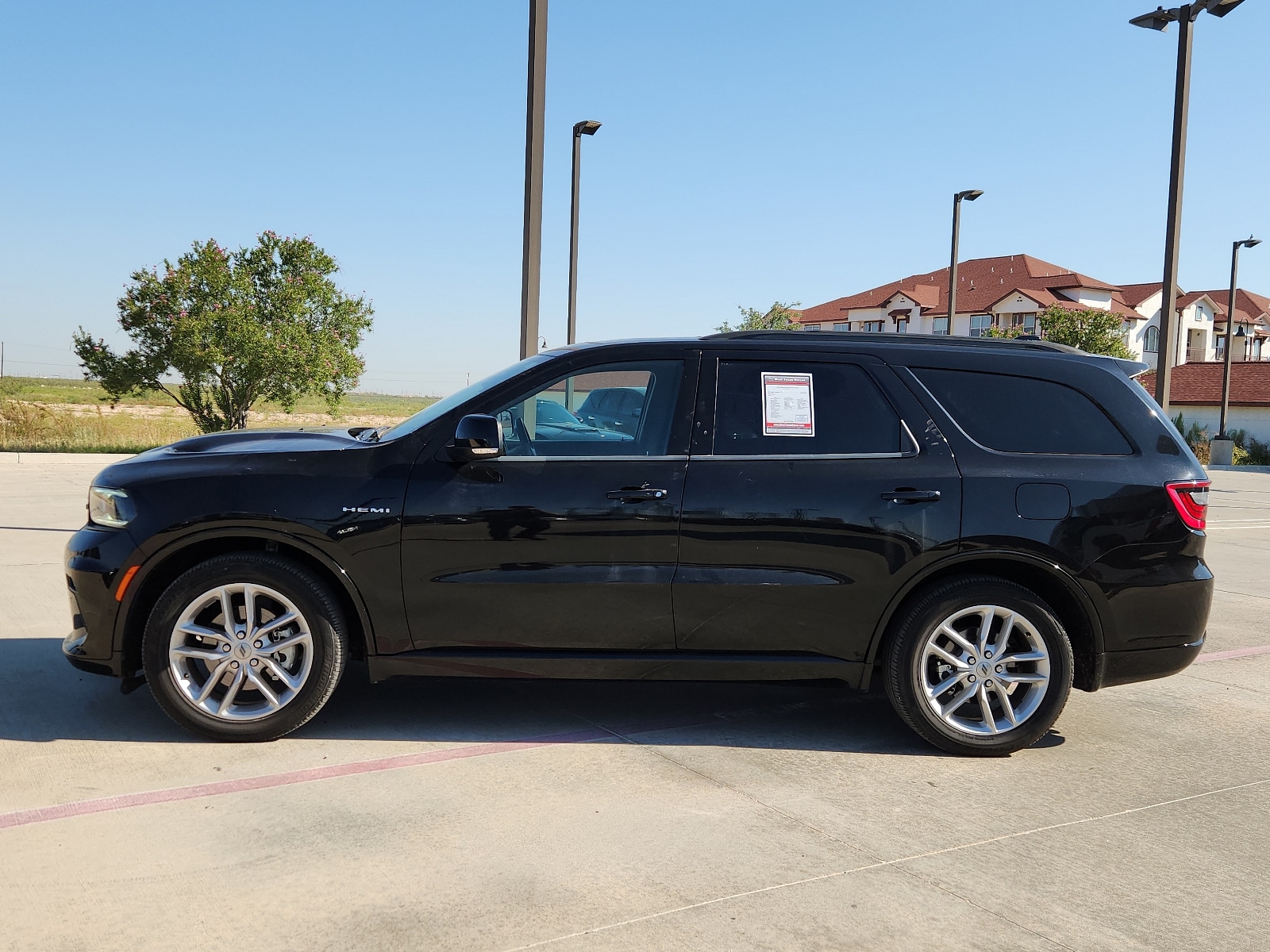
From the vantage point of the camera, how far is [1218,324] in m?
86.1

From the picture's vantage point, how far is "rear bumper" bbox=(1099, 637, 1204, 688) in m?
4.82

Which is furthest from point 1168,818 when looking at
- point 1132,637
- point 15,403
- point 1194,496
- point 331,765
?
point 15,403

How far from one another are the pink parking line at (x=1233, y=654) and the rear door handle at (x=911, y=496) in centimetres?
318

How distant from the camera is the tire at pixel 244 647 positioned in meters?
4.52

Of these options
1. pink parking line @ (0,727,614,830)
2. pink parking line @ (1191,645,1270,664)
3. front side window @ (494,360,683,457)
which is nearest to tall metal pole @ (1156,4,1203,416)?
pink parking line @ (1191,645,1270,664)

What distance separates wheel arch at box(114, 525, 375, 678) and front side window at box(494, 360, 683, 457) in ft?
3.05

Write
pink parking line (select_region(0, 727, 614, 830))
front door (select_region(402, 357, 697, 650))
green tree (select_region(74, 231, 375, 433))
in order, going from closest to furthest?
pink parking line (select_region(0, 727, 614, 830)), front door (select_region(402, 357, 697, 650)), green tree (select_region(74, 231, 375, 433))

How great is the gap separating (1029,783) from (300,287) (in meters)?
22.0

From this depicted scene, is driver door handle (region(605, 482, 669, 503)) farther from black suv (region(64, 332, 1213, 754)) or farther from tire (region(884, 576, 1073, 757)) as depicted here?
tire (region(884, 576, 1073, 757))

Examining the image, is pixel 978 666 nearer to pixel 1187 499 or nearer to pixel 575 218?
pixel 1187 499

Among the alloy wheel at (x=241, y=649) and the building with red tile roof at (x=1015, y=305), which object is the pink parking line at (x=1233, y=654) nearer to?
the alloy wheel at (x=241, y=649)

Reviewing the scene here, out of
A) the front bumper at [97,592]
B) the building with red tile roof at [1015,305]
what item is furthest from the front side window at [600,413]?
the building with red tile roof at [1015,305]

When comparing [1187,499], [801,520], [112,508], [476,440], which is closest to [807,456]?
[801,520]

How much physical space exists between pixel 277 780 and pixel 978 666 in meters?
2.98
